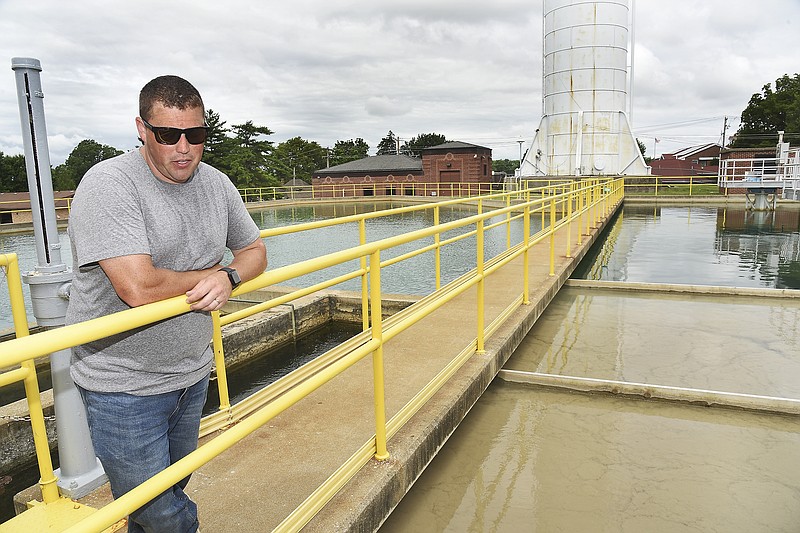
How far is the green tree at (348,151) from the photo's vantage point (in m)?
69.1

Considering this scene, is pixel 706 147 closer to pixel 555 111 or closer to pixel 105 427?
pixel 555 111

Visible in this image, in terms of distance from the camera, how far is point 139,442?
1.42 metres

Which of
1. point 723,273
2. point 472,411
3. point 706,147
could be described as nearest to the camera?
point 472,411

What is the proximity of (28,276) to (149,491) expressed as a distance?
1.17m

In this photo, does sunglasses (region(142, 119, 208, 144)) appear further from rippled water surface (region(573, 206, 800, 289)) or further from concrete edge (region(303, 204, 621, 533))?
rippled water surface (region(573, 206, 800, 289))

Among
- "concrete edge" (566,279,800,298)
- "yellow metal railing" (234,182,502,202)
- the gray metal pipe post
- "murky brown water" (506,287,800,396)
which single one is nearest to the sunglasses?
the gray metal pipe post

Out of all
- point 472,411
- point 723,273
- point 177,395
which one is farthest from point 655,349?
point 723,273

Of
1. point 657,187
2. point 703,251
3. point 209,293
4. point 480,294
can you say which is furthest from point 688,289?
point 657,187

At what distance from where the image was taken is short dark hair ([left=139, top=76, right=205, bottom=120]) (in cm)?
138

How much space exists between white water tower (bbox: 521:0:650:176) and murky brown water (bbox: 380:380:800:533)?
2946 centimetres

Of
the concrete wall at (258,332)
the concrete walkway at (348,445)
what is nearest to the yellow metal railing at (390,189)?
the concrete wall at (258,332)

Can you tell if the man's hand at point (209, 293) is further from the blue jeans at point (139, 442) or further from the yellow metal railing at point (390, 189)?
the yellow metal railing at point (390, 189)

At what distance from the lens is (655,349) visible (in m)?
4.68

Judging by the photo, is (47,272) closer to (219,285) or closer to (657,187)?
(219,285)
